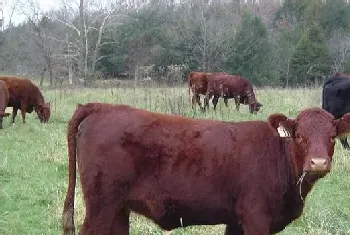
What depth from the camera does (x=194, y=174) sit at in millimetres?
4500

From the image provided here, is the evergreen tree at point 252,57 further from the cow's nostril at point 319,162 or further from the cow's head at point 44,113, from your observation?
the cow's nostril at point 319,162

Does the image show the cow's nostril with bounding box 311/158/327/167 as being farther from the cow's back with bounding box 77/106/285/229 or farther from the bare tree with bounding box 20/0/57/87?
the bare tree with bounding box 20/0/57/87

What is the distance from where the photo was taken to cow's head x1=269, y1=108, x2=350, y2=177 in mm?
4113

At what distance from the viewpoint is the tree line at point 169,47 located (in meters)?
36.8

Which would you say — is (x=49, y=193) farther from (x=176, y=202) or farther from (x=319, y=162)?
(x=319, y=162)

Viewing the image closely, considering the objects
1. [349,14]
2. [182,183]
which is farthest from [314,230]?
[349,14]

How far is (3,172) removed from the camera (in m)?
8.81

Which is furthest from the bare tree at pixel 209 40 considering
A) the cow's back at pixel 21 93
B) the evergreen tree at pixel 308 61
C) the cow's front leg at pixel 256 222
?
the cow's front leg at pixel 256 222

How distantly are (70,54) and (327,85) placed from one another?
97.8 ft

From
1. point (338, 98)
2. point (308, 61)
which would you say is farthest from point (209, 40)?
point (338, 98)

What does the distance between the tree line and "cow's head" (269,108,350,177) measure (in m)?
27.9

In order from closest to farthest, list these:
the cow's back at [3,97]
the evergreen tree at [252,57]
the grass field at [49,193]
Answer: the grass field at [49,193], the cow's back at [3,97], the evergreen tree at [252,57]

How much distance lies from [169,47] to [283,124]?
112ft

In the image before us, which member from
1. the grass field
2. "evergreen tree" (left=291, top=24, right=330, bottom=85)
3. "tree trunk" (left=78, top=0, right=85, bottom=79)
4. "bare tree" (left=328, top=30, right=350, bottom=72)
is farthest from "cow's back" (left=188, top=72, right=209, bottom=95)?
"bare tree" (left=328, top=30, right=350, bottom=72)
